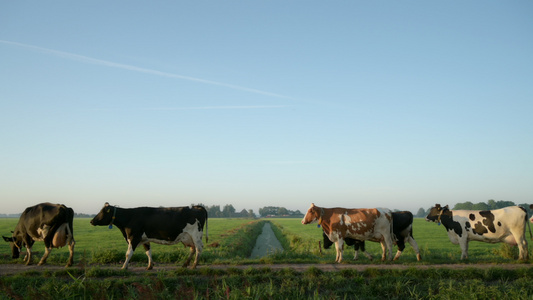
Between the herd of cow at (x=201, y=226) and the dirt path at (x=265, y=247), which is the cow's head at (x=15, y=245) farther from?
the dirt path at (x=265, y=247)

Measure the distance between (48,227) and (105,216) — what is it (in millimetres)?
2923

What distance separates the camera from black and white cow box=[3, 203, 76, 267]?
14.1m

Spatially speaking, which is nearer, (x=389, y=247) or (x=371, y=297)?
(x=371, y=297)

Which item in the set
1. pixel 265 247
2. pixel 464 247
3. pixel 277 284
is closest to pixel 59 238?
pixel 277 284

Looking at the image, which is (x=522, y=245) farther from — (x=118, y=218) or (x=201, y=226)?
(x=118, y=218)

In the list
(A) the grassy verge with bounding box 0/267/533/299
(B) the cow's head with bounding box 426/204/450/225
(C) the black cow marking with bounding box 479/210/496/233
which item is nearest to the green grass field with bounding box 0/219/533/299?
(A) the grassy verge with bounding box 0/267/533/299

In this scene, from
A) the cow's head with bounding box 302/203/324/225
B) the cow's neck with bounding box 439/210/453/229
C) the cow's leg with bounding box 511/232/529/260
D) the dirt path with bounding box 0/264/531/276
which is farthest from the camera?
the cow's neck with bounding box 439/210/453/229

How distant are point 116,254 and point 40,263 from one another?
106 inches

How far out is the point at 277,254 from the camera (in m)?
15.6

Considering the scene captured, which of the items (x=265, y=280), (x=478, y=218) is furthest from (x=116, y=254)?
(x=478, y=218)

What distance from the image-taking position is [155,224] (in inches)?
516

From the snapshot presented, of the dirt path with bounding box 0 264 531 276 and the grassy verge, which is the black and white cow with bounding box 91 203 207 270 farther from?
the grassy verge

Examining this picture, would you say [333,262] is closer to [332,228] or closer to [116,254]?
[332,228]

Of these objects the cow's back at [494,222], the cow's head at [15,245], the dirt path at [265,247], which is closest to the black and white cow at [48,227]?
the cow's head at [15,245]
